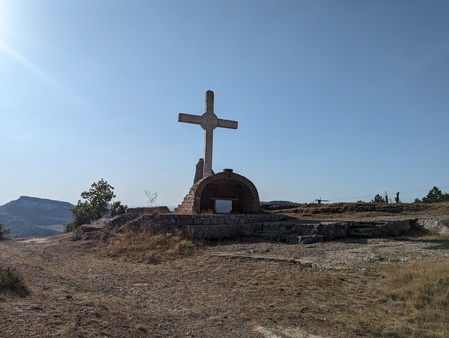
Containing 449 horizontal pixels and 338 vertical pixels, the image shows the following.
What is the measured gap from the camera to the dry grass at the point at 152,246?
10195 millimetres

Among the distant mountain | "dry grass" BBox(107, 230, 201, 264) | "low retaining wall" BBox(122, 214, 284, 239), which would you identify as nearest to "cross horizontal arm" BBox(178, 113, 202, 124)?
"low retaining wall" BBox(122, 214, 284, 239)

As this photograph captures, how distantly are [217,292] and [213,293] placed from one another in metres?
0.08

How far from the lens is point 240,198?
18094 mm

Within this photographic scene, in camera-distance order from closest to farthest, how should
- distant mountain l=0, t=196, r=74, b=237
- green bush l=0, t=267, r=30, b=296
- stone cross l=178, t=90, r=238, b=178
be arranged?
green bush l=0, t=267, r=30, b=296, stone cross l=178, t=90, r=238, b=178, distant mountain l=0, t=196, r=74, b=237

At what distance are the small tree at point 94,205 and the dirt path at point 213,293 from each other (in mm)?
16806

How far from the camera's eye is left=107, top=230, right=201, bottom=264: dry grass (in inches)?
401

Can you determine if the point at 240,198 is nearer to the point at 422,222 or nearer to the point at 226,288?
the point at 422,222

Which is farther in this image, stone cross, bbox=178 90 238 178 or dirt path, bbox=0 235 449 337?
stone cross, bbox=178 90 238 178

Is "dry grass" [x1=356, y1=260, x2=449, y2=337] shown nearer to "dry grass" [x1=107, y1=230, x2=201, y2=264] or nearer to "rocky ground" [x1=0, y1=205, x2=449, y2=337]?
"rocky ground" [x1=0, y1=205, x2=449, y2=337]

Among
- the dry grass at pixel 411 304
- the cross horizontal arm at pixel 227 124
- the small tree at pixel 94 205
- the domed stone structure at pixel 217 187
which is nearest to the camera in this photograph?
the dry grass at pixel 411 304

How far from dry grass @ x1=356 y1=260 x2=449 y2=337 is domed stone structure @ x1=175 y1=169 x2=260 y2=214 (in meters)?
10.2

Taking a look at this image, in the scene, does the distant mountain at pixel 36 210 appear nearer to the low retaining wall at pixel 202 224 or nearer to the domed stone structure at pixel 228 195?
the domed stone structure at pixel 228 195

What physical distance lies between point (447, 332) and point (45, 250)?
1169 cm

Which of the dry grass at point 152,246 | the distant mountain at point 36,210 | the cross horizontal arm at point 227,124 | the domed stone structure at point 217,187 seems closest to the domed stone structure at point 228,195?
the domed stone structure at point 217,187
